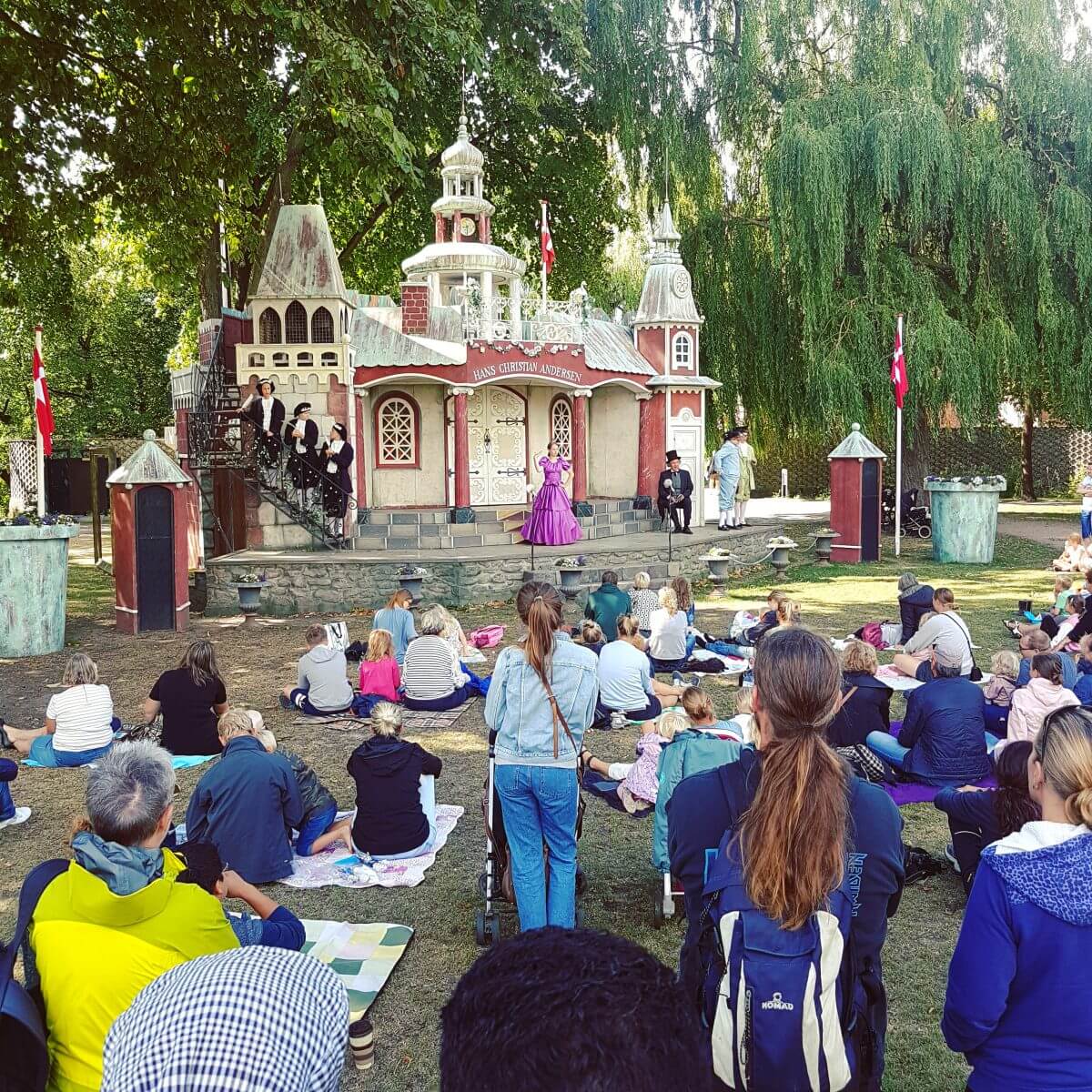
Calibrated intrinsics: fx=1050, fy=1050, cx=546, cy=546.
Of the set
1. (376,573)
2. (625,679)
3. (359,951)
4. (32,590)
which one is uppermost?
(32,590)

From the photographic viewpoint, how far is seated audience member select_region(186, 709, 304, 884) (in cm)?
555

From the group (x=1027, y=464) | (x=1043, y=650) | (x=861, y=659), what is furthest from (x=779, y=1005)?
(x=1027, y=464)

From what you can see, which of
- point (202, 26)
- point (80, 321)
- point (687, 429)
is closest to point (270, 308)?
point (202, 26)

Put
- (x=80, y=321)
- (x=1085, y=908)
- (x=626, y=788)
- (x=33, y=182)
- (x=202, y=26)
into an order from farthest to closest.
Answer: (x=80, y=321)
(x=33, y=182)
(x=202, y=26)
(x=626, y=788)
(x=1085, y=908)

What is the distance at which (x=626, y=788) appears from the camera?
666 centimetres

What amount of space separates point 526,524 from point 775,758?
51.2 feet

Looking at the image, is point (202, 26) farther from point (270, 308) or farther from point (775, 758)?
point (775, 758)

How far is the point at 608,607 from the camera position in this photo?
35.1 ft

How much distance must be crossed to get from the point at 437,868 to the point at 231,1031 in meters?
4.24

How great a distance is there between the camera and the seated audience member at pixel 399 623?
10.6 meters

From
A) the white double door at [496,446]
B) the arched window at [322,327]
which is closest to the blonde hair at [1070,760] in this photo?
the arched window at [322,327]

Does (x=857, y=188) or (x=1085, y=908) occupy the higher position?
(x=857, y=188)

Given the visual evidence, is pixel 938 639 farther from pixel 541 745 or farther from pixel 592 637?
pixel 541 745

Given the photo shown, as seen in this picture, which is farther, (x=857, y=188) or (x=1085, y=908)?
(x=857, y=188)
